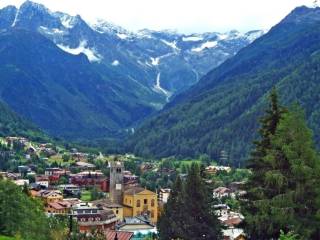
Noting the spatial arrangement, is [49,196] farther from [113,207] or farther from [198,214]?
[198,214]

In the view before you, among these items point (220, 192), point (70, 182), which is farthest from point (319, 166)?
point (70, 182)

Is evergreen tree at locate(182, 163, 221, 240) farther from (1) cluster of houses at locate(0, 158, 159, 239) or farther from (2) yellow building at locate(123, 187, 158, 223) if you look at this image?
(2) yellow building at locate(123, 187, 158, 223)

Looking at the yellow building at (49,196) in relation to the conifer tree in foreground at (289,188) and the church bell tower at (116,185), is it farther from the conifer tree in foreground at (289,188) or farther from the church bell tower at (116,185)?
the conifer tree in foreground at (289,188)

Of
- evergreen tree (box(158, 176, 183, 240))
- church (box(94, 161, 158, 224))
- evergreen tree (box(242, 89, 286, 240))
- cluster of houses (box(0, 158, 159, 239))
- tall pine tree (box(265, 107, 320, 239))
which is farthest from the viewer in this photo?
church (box(94, 161, 158, 224))

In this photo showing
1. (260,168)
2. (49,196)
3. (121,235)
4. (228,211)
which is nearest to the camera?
(260,168)

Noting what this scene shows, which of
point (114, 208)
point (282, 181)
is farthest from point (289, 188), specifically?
point (114, 208)

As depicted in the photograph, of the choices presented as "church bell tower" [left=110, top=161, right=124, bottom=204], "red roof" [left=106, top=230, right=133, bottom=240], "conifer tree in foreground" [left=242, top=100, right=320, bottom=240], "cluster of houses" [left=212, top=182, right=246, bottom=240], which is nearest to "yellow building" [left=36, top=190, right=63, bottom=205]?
"church bell tower" [left=110, top=161, right=124, bottom=204]
